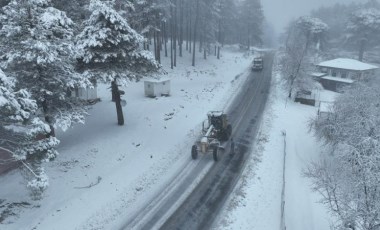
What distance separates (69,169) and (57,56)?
7342 millimetres

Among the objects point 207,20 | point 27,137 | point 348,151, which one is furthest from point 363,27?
point 27,137

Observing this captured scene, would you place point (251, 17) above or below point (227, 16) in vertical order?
above

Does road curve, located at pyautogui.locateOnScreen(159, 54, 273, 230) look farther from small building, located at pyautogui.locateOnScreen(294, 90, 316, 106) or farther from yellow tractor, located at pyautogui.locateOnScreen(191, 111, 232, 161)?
small building, located at pyautogui.locateOnScreen(294, 90, 316, 106)

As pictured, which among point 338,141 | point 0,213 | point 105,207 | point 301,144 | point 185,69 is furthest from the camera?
point 185,69

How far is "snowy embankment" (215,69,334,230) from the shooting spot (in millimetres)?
16219

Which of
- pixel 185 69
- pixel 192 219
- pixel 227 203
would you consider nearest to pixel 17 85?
pixel 192 219

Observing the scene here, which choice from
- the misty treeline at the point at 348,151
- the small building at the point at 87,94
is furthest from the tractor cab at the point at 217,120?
the small building at the point at 87,94

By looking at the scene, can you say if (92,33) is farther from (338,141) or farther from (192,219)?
(338,141)

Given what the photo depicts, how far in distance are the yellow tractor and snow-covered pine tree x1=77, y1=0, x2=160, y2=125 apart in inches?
267

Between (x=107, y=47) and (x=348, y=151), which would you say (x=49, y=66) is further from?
(x=348, y=151)

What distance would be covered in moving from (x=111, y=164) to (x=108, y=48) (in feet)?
28.3

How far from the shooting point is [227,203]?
1734 centimetres

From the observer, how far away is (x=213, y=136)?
2372 cm

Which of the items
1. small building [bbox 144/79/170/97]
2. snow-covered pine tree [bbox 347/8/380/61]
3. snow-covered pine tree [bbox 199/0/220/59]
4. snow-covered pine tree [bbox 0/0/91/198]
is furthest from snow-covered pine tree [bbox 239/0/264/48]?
snow-covered pine tree [bbox 0/0/91/198]
